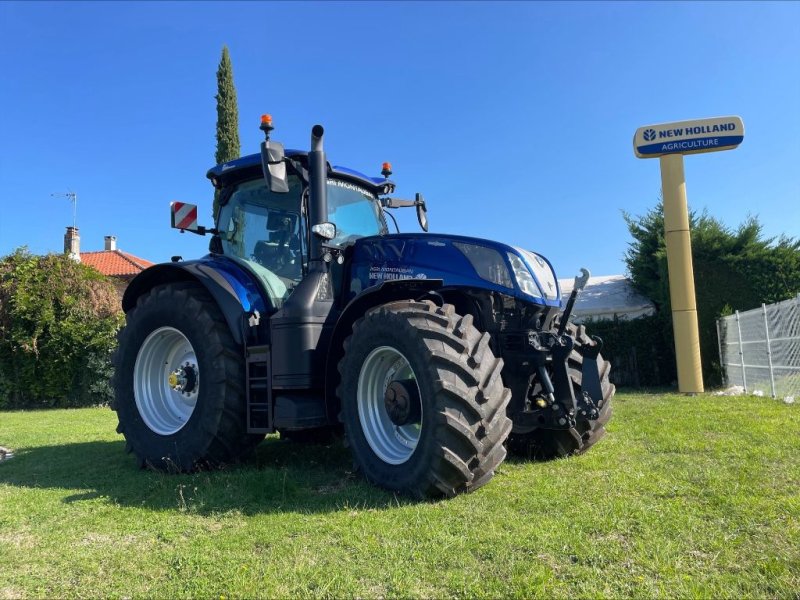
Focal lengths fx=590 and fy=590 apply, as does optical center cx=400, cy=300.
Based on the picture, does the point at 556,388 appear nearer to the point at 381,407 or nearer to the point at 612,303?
the point at 381,407

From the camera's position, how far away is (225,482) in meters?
4.58

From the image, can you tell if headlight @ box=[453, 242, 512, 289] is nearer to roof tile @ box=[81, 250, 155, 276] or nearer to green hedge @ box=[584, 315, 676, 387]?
green hedge @ box=[584, 315, 676, 387]

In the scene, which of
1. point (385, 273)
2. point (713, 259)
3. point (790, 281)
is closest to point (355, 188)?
point (385, 273)

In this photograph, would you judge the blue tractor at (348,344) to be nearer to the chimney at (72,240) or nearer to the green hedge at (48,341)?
the green hedge at (48,341)

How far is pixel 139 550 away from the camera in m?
3.18

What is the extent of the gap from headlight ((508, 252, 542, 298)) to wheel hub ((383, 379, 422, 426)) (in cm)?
109

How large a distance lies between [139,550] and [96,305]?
13390 millimetres

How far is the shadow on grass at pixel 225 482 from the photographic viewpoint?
392cm

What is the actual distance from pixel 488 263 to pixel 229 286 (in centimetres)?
220

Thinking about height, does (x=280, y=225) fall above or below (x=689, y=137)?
below

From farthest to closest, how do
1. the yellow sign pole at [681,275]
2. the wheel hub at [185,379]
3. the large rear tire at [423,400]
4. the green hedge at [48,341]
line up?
1. the green hedge at [48,341]
2. the yellow sign pole at [681,275]
3. the wheel hub at [185,379]
4. the large rear tire at [423,400]

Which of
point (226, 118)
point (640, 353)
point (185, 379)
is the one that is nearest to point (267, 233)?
point (185, 379)

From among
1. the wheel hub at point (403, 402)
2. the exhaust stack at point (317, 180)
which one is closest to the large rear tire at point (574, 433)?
the wheel hub at point (403, 402)

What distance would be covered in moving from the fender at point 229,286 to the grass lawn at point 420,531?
1.24 meters
